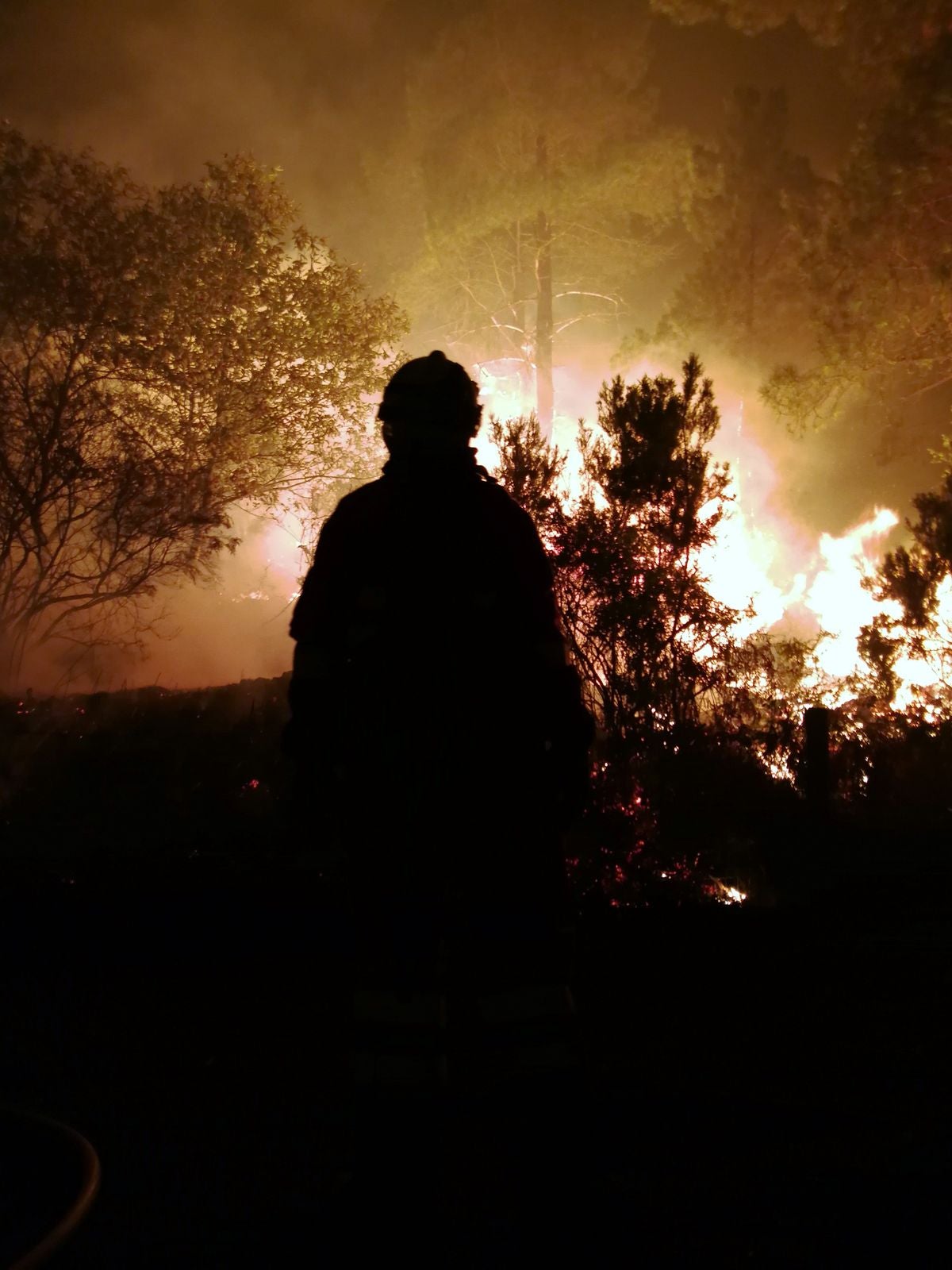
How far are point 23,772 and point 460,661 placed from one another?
29.1 ft

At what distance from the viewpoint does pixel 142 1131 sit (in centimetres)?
282

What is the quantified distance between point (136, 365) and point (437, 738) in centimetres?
1216

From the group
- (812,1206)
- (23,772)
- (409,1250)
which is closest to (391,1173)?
(409,1250)

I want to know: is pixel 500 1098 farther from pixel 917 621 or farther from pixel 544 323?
pixel 544 323

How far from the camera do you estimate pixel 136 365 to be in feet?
42.5

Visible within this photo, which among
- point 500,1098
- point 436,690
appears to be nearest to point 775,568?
point 500,1098

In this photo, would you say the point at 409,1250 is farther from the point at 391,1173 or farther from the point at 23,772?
the point at 23,772

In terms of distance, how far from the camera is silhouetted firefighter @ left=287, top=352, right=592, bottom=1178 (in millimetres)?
Answer: 2199

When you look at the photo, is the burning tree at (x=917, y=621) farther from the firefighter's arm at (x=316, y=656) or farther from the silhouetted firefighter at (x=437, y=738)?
the firefighter's arm at (x=316, y=656)

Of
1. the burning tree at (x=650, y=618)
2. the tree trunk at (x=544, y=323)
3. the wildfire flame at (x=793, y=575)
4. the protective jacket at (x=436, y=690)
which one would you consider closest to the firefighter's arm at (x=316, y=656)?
the protective jacket at (x=436, y=690)

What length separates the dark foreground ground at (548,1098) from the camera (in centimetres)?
211

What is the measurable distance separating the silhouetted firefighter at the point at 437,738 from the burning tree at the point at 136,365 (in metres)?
10.9

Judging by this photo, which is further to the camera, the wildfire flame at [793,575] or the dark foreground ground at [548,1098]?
the wildfire flame at [793,575]

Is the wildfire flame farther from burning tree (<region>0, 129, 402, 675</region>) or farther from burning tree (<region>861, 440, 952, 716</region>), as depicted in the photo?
burning tree (<region>0, 129, 402, 675</region>)
